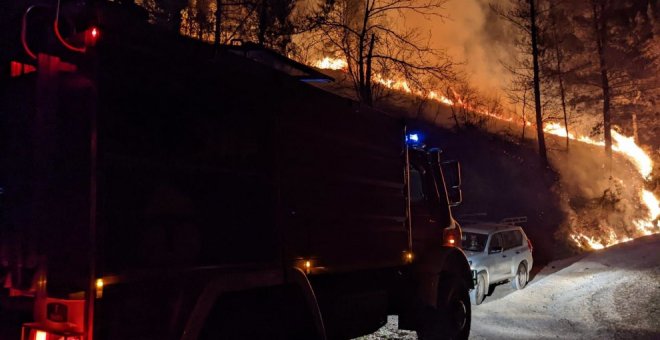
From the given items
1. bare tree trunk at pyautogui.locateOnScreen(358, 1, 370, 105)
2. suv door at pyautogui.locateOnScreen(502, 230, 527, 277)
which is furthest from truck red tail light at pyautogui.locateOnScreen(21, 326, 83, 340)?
bare tree trunk at pyautogui.locateOnScreen(358, 1, 370, 105)

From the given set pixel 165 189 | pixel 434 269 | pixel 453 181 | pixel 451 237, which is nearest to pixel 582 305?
pixel 451 237

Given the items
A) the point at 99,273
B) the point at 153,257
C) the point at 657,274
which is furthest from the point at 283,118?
the point at 657,274

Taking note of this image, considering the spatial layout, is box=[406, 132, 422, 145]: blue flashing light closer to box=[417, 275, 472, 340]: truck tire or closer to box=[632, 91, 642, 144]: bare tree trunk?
box=[417, 275, 472, 340]: truck tire

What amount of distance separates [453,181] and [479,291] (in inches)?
207

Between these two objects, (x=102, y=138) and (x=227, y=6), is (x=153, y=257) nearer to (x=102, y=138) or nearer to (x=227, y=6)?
(x=102, y=138)

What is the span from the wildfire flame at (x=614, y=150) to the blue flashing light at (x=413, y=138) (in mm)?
9515

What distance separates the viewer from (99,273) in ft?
9.42

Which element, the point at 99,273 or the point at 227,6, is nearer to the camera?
the point at 99,273

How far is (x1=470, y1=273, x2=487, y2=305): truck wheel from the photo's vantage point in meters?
11.5

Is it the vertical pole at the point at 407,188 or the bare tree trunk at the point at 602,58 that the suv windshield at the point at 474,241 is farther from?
the bare tree trunk at the point at 602,58

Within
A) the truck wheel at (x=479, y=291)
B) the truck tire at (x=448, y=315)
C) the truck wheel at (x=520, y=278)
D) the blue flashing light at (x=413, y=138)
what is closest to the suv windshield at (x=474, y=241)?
the truck wheel at (x=479, y=291)

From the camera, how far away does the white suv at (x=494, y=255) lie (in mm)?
12016

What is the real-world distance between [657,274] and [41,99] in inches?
500

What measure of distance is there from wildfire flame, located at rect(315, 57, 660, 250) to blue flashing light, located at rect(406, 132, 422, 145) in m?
9.52
